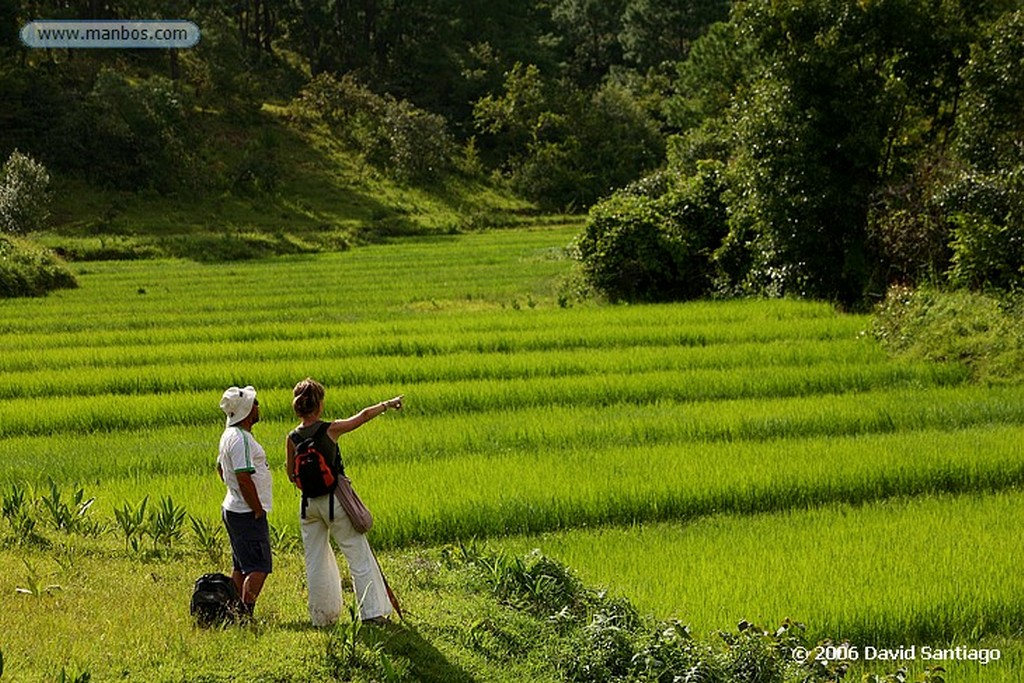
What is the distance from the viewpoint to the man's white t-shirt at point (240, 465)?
4.91 m

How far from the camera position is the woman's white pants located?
15.6 ft

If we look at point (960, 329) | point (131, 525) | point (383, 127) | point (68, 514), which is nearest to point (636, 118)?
point (383, 127)

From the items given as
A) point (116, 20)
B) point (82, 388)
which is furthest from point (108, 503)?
point (116, 20)

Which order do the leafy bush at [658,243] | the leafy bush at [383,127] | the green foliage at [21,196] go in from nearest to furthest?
the leafy bush at [658,243] < the green foliage at [21,196] < the leafy bush at [383,127]

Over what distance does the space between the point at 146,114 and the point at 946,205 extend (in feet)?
91.0

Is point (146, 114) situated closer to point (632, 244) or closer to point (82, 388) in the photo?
point (632, 244)

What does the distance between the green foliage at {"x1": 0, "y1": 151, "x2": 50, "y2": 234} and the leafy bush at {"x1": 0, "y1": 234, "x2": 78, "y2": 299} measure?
4.16 metres

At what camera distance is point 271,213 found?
1323 inches

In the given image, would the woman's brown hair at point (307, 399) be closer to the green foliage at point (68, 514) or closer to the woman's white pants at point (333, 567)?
the woman's white pants at point (333, 567)

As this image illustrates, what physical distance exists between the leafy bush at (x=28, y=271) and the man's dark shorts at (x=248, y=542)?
692 inches

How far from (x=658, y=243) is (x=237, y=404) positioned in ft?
45.9

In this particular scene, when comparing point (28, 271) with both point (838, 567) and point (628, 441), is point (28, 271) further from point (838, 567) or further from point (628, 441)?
point (838, 567)

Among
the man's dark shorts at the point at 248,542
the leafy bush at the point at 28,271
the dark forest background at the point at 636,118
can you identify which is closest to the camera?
the man's dark shorts at the point at 248,542

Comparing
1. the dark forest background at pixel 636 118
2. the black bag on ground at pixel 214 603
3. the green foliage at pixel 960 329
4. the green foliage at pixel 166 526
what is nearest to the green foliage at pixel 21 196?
the dark forest background at pixel 636 118
